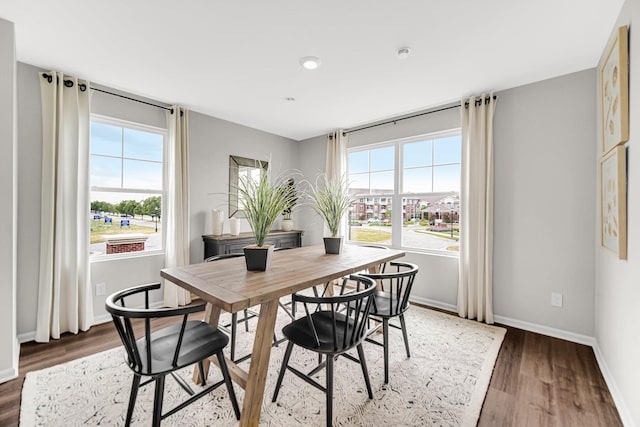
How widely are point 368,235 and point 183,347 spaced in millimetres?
3178

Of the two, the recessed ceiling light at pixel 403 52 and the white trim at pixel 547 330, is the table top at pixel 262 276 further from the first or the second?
the recessed ceiling light at pixel 403 52

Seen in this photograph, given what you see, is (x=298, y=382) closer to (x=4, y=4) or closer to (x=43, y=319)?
(x=43, y=319)

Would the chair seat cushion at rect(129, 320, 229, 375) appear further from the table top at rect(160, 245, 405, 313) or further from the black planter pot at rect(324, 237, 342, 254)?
the black planter pot at rect(324, 237, 342, 254)

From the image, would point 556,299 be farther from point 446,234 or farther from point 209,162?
point 209,162

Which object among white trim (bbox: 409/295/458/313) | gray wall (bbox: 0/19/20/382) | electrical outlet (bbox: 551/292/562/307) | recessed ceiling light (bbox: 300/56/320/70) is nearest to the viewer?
gray wall (bbox: 0/19/20/382)

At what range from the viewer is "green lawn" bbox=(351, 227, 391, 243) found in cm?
409

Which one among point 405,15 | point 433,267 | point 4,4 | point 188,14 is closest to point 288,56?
point 188,14

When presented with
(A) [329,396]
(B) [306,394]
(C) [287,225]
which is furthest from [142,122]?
(A) [329,396]

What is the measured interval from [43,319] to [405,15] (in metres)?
3.87

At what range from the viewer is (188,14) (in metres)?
1.84

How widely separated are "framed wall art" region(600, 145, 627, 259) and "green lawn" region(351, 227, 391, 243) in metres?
2.27

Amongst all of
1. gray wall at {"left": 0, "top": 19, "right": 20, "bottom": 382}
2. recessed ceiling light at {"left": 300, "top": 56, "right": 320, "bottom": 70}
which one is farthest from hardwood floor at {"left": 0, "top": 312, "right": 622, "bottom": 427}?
recessed ceiling light at {"left": 300, "top": 56, "right": 320, "bottom": 70}

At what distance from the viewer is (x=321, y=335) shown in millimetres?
1674

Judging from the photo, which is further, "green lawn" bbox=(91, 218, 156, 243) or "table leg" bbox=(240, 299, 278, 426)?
"green lawn" bbox=(91, 218, 156, 243)
